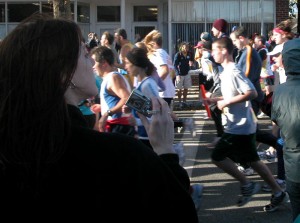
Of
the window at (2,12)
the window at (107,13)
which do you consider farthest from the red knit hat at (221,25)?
→ the window at (2,12)

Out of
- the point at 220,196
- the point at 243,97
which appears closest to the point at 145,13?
the point at 220,196

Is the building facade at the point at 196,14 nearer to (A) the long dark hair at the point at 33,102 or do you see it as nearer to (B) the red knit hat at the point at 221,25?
(B) the red knit hat at the point at 221,25

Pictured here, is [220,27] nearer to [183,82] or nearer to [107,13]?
[183,82]

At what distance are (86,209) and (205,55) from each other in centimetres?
851

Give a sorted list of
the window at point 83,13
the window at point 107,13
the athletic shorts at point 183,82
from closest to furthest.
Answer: the athletic shorts at point 183,82 < the window at point 83,13 < the window at point 107,13

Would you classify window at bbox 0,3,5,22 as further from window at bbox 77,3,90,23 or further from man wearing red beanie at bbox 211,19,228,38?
man wearing red beanie at bbox 211,19,228,38

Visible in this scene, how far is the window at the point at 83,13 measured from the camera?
21.1 metres

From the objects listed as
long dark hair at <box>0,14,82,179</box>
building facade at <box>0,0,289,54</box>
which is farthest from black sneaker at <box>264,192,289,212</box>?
building facade at <box>0,0,289,54</box>

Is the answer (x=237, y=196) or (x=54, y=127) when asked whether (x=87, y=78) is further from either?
(x=237, y=196)

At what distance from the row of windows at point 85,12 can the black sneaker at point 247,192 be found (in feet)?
52.8

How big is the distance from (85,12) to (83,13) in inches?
5.0

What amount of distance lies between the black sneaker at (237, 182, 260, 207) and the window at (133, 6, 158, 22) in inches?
633

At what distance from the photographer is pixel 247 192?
5.84m

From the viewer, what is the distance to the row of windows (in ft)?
68.5
